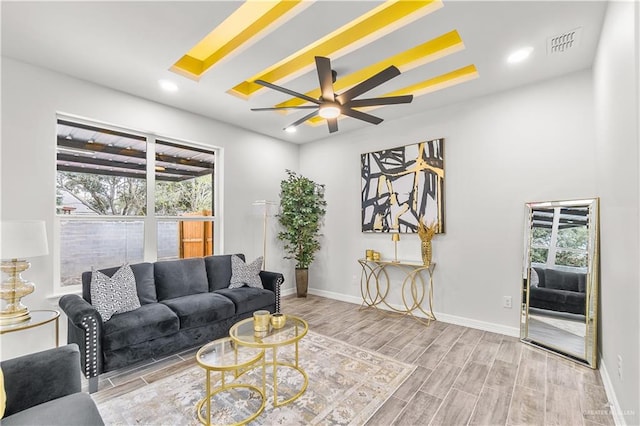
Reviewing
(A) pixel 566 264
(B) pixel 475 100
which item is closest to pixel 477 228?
(A) pixel 566 264

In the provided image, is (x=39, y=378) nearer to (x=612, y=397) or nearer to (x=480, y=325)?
(x=612, y=397)

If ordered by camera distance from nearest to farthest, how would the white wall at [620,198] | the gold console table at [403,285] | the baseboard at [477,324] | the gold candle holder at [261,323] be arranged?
the white wall at [620,198] < the gold candle holder at [261,323] < the baseboard at [477,324] < the gold console table at [403,285]

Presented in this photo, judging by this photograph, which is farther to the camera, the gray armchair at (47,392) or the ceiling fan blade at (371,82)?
the ceiling fan blade at (371,82)

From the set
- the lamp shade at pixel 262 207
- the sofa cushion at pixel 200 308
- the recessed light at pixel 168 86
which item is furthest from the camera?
the lamp shade at pixel 262 207

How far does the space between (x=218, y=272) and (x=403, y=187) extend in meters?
2.79

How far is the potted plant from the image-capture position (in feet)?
16.7

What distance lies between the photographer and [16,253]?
7.13ft

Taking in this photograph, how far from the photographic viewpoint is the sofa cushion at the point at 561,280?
2.88 metres

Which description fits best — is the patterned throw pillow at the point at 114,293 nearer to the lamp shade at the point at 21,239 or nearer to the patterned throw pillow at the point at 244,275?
the lamp shade at the point at 21,239

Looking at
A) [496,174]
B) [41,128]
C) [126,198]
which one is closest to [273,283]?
[126,198]

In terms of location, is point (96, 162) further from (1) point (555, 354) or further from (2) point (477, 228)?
(1) point (555, 354)

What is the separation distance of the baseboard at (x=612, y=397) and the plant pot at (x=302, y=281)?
3.72 meters

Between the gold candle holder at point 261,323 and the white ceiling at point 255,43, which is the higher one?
the white ceiling at point 255,43

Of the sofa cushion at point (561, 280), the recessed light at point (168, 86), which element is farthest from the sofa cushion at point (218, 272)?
the sofa cushion at point (561, 280)
